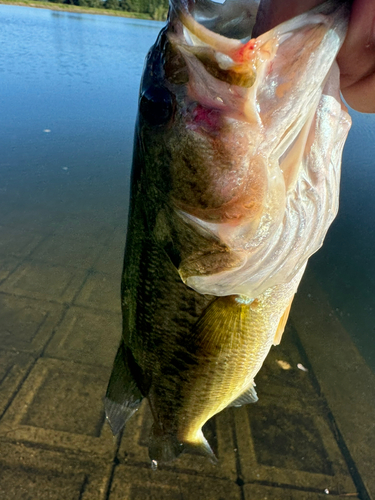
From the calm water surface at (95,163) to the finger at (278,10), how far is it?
2.99 meters

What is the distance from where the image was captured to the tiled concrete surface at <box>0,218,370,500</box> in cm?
202

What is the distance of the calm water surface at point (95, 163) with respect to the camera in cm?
375

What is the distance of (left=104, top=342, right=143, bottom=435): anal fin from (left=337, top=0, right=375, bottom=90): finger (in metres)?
1.09

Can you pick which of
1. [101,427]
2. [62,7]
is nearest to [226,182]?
[101,427]

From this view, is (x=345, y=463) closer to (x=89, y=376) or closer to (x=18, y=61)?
(x=89, y=376)

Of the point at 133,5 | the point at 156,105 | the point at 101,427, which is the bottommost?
the point at 101,427

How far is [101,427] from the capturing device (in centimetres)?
228

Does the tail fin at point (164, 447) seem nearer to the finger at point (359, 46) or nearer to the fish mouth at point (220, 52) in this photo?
the fish mouth at point (220, 52)

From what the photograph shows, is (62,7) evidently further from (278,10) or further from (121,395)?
(278,10)

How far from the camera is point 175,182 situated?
82cm

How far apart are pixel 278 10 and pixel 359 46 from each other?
167mm

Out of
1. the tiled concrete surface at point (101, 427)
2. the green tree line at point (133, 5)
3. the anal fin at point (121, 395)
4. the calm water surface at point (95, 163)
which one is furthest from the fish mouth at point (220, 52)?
the green tree line at point (133, 5)

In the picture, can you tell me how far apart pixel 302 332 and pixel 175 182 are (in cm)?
271

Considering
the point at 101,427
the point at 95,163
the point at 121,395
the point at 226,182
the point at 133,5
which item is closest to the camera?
the point at 226,182
